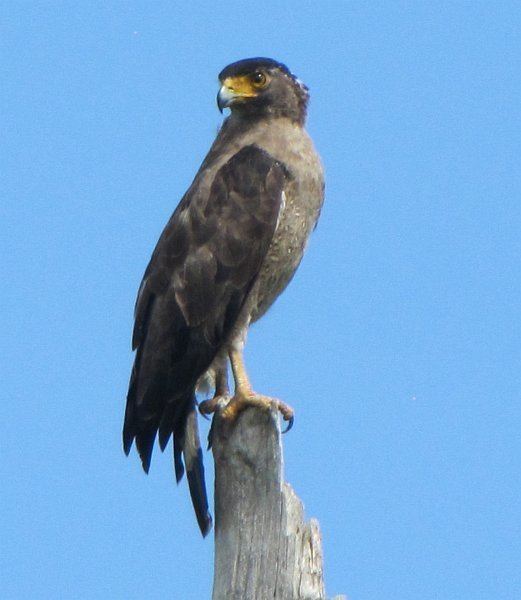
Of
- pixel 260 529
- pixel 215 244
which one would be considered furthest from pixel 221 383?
pixel 260 529

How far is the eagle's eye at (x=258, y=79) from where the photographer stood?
7.79 meters

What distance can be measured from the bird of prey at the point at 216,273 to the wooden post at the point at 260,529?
3.78ft

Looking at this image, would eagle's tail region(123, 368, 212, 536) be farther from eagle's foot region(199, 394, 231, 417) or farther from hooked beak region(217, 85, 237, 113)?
hooked beak region(217, 85, 237, 113)

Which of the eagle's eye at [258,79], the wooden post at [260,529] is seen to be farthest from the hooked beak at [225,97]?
the wooden post at [260,529]

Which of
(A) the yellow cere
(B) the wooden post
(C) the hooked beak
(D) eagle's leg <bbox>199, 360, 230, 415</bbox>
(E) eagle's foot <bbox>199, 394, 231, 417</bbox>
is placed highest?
(A) the yellow cere

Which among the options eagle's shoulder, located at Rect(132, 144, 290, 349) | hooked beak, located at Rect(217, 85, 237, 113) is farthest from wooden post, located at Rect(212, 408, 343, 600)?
hooked beak, located at Rect(217, 85, 237, 113)

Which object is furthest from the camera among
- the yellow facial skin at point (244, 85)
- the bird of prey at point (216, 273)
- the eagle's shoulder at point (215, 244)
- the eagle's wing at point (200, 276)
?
the yellow facial skin at point (244, 85)

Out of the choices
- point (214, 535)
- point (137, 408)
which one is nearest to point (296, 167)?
point (137, 408)

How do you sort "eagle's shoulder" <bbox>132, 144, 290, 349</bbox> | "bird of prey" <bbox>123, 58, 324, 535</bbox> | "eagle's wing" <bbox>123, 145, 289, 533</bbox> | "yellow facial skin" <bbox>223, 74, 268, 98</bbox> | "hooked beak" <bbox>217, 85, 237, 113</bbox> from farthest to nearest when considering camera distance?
Answer: "yellow facial skin" <bbox>223, 74, 268, 98</bbox>, "hooked beak" <bbox>217, 85, 237, 113</bbox>, "eagle's shoulder" <bbox>132, 144, 290, 349</bbox>, "eagle's wing" <bbox>123, 145, 289, 533</bbox>, "bird of prey" <bbox>123, 58, 324, 535</bbox>

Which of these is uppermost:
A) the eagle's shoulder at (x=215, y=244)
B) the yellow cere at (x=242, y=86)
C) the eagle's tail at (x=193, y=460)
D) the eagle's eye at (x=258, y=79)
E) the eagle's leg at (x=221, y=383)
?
the eagle's eye at (x=258, y=79)

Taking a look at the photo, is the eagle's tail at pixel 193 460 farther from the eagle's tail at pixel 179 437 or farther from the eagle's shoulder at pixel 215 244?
the eagle's shoulder at pixel 215 244

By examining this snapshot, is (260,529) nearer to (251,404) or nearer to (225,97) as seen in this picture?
(251,404)

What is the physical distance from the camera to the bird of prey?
6.79m

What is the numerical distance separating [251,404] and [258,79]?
91.1 inches
